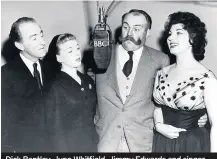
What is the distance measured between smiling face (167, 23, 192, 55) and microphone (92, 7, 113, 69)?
26 cm

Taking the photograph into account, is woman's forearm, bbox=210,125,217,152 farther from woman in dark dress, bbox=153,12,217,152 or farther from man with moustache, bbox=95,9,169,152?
man with moustache, bbox=95,9,169,152

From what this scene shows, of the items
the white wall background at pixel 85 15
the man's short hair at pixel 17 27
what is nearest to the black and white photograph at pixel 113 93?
the man's short hair at pixel 17 27

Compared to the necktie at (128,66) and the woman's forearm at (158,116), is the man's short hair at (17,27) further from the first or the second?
the woman's forearm at (158,116)

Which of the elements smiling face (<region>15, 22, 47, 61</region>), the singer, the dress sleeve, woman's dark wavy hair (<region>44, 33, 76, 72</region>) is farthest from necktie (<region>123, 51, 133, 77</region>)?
smiling face (<region>15, 22, 47, 61</region>)

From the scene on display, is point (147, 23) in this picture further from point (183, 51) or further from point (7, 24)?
point (7, 24)

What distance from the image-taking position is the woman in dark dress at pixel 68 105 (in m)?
1.27

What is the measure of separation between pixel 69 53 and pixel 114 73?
0.70 ft

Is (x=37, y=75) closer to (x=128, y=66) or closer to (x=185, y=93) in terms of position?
(x=128, y=66)

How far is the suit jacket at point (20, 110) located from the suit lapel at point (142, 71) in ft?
1.18

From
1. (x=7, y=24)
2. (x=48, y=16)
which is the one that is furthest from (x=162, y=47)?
(x=7, y=24)

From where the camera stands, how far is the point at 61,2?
1646mm

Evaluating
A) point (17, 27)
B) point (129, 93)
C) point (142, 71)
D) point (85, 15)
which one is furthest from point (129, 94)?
point (85, 15)

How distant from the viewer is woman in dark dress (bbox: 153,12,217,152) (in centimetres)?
122

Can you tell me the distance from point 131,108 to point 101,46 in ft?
0.95
